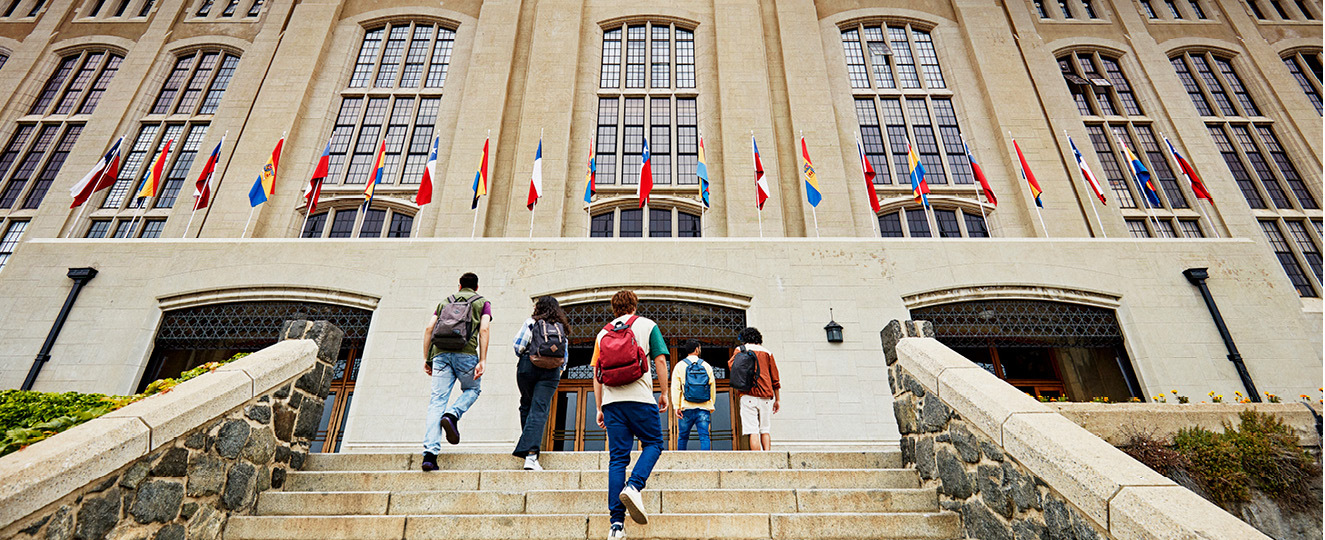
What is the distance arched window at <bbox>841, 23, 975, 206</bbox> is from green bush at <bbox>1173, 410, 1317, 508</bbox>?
10879 millimetres

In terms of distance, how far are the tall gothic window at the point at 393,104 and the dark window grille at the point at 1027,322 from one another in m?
13.9

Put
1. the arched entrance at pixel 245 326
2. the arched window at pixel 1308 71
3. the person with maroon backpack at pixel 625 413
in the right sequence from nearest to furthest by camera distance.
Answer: the person with maroon backpack at pixel 625 413 → the arched entrance at pixel 245 326 → the arched window at pixel 1308 71

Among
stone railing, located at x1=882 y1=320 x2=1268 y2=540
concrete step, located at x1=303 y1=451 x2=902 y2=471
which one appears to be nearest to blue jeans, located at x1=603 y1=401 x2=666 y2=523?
concrete step, located at x1=303 y1=451 x2=902 y2=471

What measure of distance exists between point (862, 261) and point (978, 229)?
739cm

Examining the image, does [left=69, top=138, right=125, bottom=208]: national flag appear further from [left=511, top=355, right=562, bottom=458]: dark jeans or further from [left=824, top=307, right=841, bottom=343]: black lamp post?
[left=824, top=307, right=841, bottom=343]: black lamp post

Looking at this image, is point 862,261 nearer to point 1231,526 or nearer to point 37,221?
point 1231,526

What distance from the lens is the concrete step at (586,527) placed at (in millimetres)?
4375

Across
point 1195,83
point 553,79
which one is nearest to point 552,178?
point 553,79

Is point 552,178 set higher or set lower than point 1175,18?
lower

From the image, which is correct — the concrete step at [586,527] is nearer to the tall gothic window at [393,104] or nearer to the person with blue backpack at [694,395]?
the person with blue backpack at [694,395]

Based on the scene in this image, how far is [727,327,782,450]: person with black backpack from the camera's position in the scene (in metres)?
7.24

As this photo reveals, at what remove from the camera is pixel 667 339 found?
1180cm

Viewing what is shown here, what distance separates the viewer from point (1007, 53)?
19047 millimetres

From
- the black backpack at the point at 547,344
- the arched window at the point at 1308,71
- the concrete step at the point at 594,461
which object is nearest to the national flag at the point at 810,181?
the concrete step at the point at 594,461
